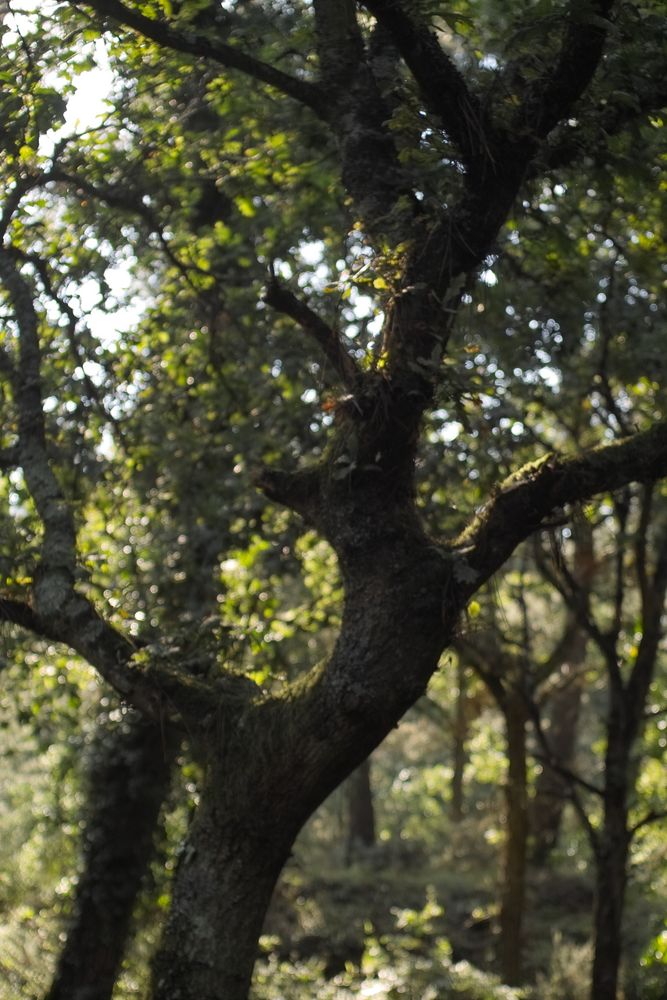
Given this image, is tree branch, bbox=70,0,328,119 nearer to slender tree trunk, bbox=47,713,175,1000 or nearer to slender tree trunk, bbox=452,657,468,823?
slender tree trunk, bbox=47,713,175,1000

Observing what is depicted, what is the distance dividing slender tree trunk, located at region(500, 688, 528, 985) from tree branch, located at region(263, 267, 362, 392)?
6.74 metres

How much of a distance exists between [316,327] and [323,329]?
1.7 inches

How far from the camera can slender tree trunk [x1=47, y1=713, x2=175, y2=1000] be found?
27.7 ft

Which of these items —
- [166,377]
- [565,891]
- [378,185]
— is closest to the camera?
[378,185]

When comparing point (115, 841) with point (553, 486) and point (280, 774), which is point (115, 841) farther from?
point (553, 486)

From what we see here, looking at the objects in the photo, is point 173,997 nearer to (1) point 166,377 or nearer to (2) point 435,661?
(2) point 435,661

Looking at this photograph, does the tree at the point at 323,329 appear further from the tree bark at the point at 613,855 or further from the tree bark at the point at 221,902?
the tree bark at the point at 613,855

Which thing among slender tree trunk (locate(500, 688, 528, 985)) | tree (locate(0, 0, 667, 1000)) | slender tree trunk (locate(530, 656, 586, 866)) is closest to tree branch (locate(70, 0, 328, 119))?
tree (locate(0, 0, 667, 1000))

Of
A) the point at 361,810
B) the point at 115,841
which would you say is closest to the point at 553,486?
the point at 115,841

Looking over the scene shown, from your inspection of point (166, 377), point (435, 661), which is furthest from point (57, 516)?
point (166, 377)

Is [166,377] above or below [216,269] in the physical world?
below

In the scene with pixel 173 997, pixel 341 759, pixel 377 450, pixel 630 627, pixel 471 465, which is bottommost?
pixel 173 997

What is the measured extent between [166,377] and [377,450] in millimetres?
4046

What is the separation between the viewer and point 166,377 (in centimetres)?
855
